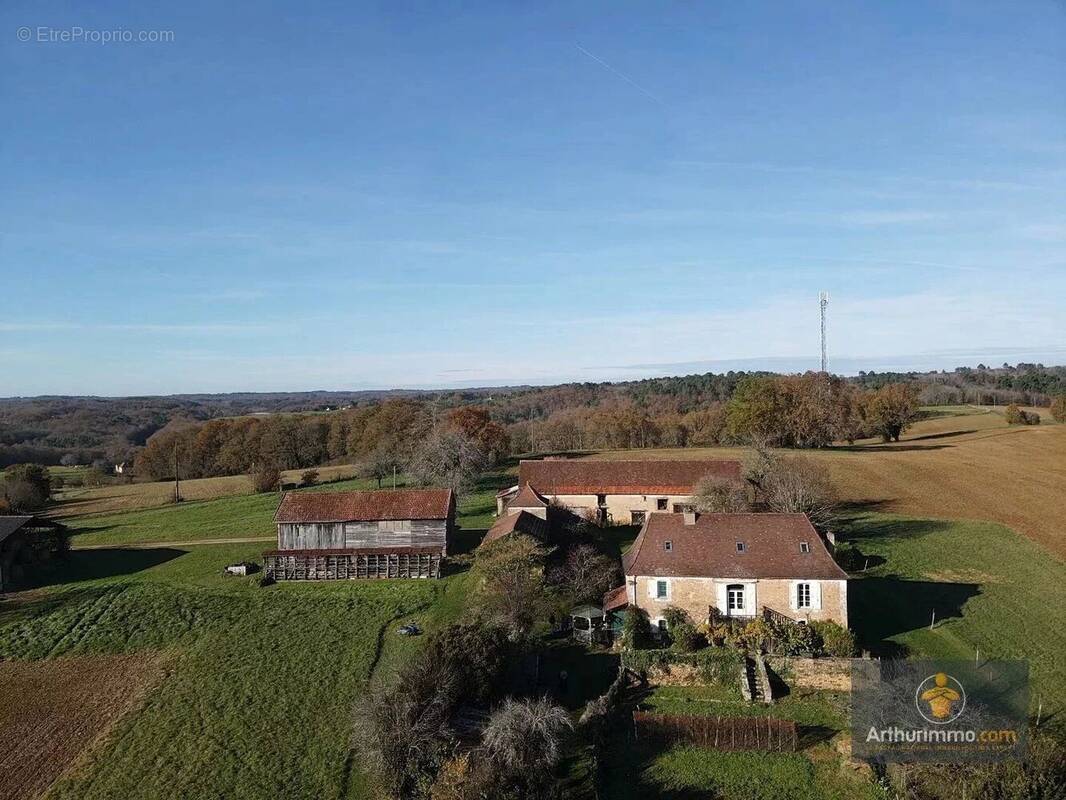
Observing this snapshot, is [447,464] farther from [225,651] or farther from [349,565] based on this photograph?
[225,651]

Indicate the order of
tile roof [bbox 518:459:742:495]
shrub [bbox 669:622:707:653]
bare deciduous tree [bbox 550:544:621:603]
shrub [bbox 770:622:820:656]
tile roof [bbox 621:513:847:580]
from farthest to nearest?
tile roof [bbox 518:459:742:495], bare deciduous tree [bbox 550:544:621:603], tile roof [bbox 621:513:847:580], shrub [bbox 669:622:707:653], shrub [bbox 770:622:820:656]

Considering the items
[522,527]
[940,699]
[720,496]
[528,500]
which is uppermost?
[720,496]

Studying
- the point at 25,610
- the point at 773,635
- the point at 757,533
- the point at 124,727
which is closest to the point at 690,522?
the point at 757,533

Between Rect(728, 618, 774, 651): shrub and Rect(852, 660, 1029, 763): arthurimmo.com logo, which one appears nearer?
Rect(852, 660, 1029, 763): arthurimmo.com logo

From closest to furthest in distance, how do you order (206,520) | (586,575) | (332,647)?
(332,647)
(586,575)
(206,520)

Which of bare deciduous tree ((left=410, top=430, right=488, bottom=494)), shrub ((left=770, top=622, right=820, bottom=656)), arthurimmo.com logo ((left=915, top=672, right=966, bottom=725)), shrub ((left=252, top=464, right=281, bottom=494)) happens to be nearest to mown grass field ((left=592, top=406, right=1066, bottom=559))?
shrub ((left=770, top=622, right=820, bottom=656))

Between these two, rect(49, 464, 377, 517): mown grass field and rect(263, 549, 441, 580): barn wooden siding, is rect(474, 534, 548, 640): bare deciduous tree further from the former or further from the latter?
rect(49, 464, 377, 517): mown grass field

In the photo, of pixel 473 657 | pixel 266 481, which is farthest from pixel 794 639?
pixel 266 481
